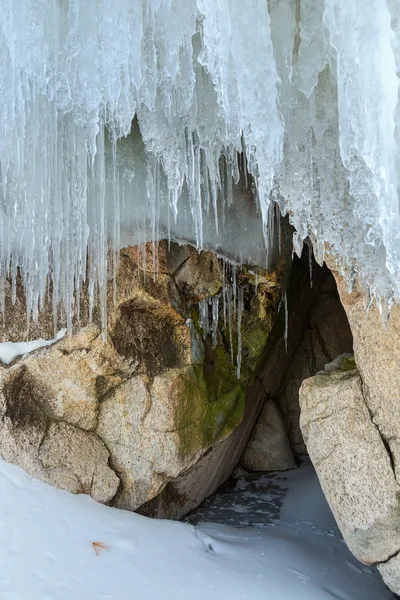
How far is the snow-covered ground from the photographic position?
12.9 ft

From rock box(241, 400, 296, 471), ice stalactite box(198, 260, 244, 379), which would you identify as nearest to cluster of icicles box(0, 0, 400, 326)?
ice stalactite box(198, 260, 244, 379)

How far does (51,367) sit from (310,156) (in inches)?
123

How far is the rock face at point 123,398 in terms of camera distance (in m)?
5.00

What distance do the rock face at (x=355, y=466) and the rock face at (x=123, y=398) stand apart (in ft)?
5.08

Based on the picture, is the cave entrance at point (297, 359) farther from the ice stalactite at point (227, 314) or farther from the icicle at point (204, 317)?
the icicle at point (204, 317)

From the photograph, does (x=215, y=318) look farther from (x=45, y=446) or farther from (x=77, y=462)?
(x=45, y=446)

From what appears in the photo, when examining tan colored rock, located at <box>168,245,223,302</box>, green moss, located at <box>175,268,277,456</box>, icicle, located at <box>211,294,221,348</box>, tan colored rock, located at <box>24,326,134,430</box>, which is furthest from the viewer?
icicle, located at <box>211,294,221,348</box>

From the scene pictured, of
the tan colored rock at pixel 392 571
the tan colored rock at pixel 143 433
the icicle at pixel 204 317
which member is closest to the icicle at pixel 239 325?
the icicle at pixel 204 317

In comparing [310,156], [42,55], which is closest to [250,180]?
[310,156]

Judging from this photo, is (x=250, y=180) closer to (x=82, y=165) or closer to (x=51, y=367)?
(x=82, y=165)

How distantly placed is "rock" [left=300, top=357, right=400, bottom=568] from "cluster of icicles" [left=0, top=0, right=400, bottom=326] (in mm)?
898

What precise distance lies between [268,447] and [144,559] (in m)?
4.20

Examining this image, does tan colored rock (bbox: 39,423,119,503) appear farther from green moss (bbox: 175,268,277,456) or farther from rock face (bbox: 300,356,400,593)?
rock face (bbox: 300,356,400,593)

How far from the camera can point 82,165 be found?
13.4 ft
